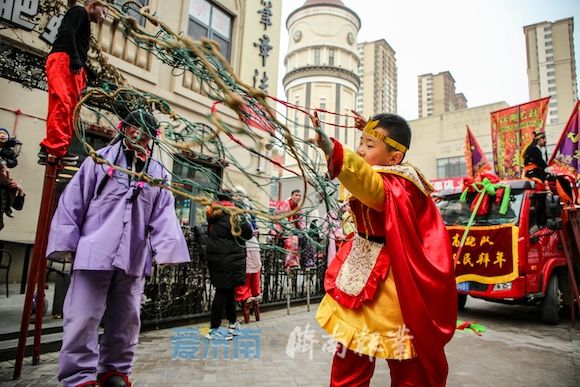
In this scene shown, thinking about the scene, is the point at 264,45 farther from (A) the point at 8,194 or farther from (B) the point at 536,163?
(A) the point at 8,194

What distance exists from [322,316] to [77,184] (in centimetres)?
176

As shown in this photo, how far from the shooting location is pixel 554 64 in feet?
134

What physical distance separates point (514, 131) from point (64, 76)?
10006 mm

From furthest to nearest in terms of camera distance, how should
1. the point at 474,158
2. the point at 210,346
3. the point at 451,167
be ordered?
the point at 451,167, the point at 474,158, the point at 210,346

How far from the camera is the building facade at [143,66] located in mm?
5398

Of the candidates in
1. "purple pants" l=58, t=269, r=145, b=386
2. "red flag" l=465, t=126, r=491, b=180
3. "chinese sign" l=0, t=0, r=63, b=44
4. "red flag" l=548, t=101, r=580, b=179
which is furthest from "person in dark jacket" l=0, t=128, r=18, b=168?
"red flag" l=548, t=101, r=580, b=179

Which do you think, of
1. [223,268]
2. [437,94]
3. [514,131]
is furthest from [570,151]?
[437,94]

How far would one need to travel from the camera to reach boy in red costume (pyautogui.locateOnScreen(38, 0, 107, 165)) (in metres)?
2.67

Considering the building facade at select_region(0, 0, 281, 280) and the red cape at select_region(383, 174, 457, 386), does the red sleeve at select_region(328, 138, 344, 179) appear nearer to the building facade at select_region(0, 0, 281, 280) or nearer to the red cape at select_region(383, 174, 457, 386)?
the red cape at select_region(383, 174, 457, 386)

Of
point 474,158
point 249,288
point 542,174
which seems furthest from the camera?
point 474,158

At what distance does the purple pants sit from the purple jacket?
0.13m

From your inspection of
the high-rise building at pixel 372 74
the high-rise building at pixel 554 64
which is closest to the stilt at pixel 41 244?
the high-rise building at pixel 554 64

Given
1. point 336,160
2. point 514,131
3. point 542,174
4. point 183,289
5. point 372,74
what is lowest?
point 183,289

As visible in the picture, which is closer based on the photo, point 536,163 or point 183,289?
point 183,289
